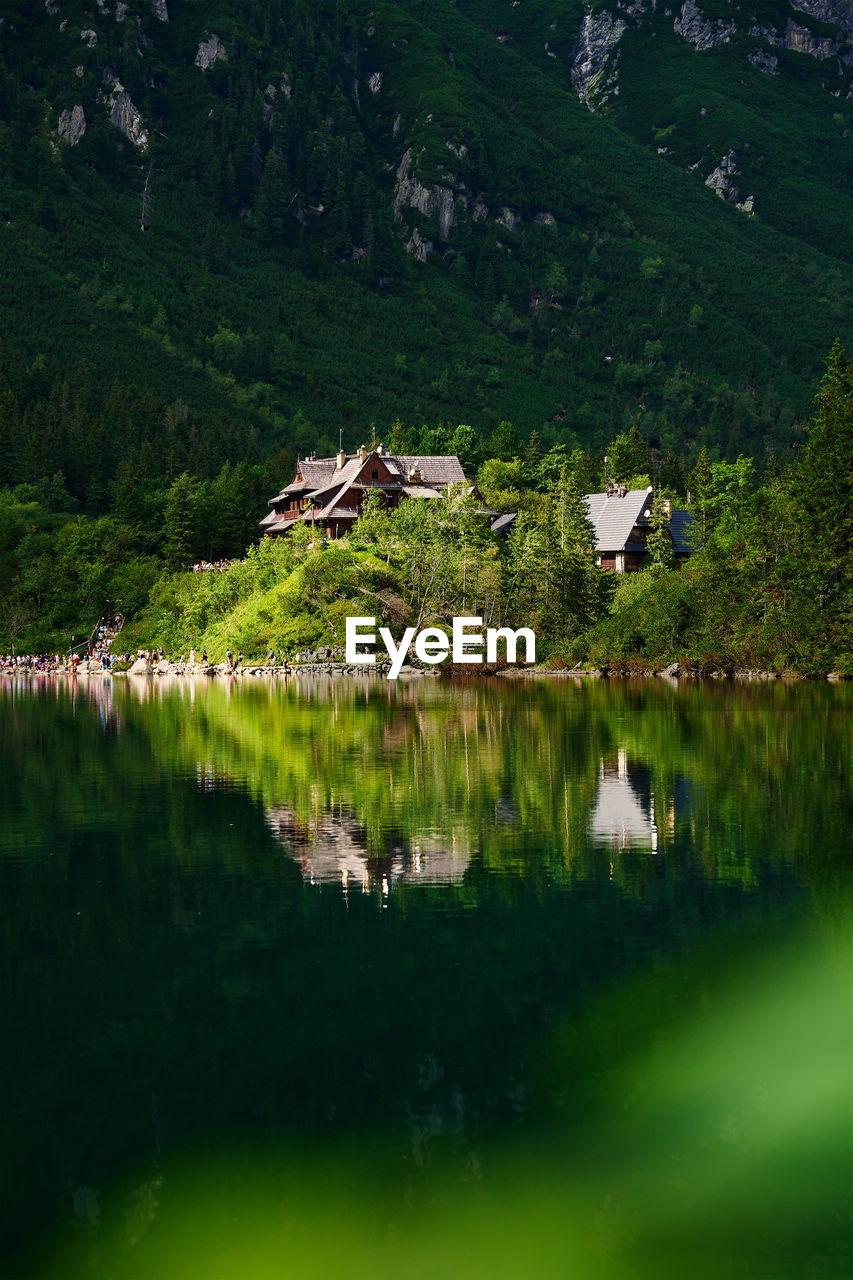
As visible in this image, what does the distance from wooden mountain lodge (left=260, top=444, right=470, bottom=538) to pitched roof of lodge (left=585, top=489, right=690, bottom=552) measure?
14.4m

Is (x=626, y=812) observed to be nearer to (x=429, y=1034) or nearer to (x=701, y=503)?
(x=429, y=1034)

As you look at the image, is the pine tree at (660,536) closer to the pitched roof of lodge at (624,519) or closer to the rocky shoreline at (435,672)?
the pitched roof of lodge at (624,519)

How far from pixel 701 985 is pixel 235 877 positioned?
26.6ft

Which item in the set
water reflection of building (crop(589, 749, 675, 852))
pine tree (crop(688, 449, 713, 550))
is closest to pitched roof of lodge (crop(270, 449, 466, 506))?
pine tree (crop(688, 449, 713, 550))

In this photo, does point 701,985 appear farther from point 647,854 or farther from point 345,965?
point 647,854

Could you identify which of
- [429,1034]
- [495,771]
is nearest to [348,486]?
[495,771]

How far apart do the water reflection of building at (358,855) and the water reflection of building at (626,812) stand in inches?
114

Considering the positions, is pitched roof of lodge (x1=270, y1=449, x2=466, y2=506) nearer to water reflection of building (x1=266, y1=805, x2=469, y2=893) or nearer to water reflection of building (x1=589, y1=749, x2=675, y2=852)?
water reflection of building (x1=589, y1=749, x2=675, y2=852)

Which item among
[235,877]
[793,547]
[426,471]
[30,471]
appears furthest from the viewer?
[30,471]

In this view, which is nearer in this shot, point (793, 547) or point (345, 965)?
point (345, 965)

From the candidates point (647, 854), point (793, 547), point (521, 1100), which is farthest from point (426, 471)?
point (521, 1100)

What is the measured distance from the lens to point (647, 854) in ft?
71.5

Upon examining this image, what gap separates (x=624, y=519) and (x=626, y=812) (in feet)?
354

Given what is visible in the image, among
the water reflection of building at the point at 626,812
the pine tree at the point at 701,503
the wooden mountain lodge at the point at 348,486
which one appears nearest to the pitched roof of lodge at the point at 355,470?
the wooden mountain lodge at the point at 348,486
